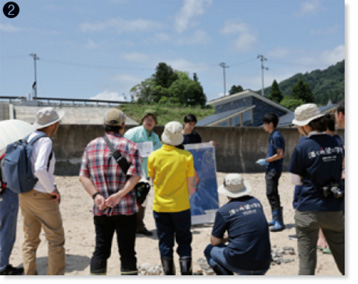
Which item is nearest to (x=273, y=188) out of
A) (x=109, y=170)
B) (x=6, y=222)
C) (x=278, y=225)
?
(x=278, y=225)

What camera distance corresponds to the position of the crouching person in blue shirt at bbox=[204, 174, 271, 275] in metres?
3.51

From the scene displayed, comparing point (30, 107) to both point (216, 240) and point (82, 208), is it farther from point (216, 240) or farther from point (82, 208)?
point (216, 240)

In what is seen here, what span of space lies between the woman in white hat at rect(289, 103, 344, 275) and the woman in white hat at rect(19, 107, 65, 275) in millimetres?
2399

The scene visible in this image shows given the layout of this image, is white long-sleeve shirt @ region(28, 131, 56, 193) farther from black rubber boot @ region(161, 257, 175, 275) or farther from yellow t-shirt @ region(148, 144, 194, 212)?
black rubber boot @ region(161, 257, 175, 275)

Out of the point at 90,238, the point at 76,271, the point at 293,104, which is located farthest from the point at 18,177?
the point at 293,104

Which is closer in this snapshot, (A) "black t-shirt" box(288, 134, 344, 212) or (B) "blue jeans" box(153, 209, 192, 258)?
(A) "black t-shirt" box(288, 134, 344, 212)

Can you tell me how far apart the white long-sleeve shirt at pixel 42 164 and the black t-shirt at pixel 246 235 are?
5.62ft

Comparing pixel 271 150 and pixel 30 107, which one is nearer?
pixel 271 150

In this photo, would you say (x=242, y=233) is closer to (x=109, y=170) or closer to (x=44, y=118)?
(x=109, y=170)

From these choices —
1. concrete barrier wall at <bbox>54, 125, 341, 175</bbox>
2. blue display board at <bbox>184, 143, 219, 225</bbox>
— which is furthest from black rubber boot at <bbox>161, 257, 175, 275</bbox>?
concrete barrier wall at <bbox>54, 125, 341, 175</bbox>

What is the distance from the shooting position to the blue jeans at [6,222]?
442 cm

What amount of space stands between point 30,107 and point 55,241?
32.8m

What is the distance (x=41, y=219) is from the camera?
12.7ft

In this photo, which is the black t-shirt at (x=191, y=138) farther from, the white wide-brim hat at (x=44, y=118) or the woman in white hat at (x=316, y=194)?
the woman in white hat at (x=316, y=194)
